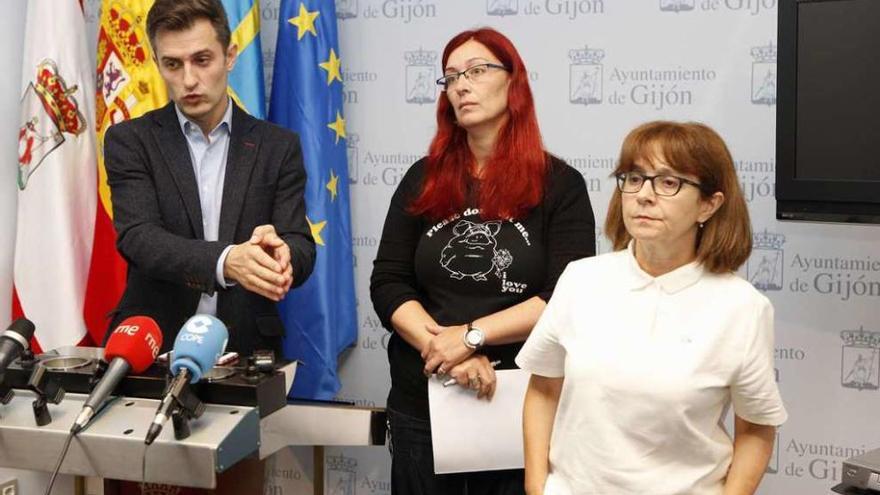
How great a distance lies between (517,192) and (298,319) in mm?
1228

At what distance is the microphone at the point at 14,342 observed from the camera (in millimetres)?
1781

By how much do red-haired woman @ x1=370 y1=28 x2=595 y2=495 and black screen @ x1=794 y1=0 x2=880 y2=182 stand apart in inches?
25.4

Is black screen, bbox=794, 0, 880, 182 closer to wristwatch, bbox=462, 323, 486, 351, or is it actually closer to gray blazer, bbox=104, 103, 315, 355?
wristwatch, bbox=462, 323, 486, 351

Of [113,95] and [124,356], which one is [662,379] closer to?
[124,356]

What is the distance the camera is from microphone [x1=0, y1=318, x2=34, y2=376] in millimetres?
1781

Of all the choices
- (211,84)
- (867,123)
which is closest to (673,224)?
(867,123)

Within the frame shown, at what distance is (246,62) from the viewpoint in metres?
3.29

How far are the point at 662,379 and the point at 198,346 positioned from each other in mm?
825

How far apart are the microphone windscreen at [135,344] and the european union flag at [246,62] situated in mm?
1543

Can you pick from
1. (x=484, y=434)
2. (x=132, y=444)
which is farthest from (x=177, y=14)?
(x=484, y=434)

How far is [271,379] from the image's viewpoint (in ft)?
5.95

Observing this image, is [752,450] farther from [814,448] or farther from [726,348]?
[814,448]

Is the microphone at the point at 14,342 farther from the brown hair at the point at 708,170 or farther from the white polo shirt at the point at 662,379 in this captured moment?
the brown hair at the point at 708,170

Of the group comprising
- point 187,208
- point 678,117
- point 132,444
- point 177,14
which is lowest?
point 132,444
